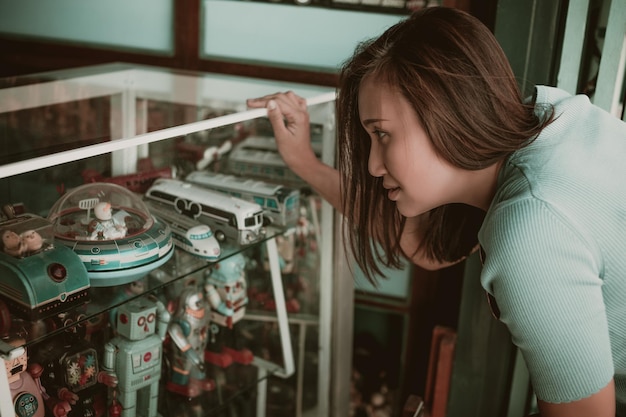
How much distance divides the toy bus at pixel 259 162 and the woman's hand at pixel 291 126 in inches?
6.1

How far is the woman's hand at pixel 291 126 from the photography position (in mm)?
1565

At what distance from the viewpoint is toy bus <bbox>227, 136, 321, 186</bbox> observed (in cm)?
182

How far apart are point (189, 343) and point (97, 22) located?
1296mm

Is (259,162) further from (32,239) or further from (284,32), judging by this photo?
(32,239)

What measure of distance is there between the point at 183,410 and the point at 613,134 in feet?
3.49

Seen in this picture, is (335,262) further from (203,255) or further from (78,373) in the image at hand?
(78,373)

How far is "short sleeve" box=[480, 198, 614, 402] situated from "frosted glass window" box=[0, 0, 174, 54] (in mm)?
1528

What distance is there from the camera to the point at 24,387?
123cm

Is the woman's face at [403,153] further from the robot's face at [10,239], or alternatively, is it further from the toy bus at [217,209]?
the robot's face at [10,239]

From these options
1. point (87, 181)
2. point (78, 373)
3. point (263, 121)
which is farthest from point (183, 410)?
point (263, 121)

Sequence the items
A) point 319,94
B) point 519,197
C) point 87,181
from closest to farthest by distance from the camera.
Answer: point 519,197
point 87,181
point 319,94

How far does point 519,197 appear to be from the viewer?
106 cm

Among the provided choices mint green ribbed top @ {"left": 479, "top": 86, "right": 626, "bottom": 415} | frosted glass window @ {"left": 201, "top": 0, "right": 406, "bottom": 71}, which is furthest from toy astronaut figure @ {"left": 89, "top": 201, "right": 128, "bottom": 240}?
frosted glass window @ {"left": 201, "top": 0, "right": 406, "bottom": 71}

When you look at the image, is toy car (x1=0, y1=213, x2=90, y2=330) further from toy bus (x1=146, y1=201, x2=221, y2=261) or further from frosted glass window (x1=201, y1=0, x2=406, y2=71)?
frosted glass window (x1=201, y1=0, x2=406, y2=71)
